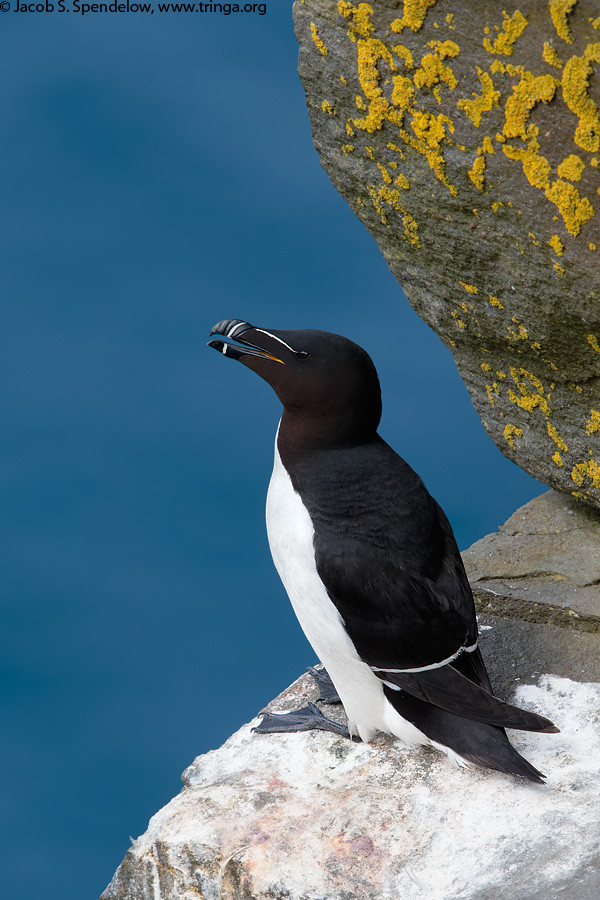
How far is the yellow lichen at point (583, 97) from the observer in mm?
2754

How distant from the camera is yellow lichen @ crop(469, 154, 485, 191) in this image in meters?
3.09

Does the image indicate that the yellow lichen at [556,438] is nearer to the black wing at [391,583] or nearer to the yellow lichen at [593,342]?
the yellow lichen at [593,342]

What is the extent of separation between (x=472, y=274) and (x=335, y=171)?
0.58 meters

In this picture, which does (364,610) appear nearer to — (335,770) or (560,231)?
(335,770)

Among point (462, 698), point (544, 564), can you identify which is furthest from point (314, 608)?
point (544, 564)

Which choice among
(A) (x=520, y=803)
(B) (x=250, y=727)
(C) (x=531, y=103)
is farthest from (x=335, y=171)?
(A) (x=520, y=803)

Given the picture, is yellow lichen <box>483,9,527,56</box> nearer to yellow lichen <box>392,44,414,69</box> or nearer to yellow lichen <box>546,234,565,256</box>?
yellow lichen <box>392,44,414,69</box>

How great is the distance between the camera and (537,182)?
3.03 metres

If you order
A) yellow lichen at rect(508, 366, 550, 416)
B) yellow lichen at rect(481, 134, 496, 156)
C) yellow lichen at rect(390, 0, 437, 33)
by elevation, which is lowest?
yellow lichen at rect(508, 366, 550, 416)

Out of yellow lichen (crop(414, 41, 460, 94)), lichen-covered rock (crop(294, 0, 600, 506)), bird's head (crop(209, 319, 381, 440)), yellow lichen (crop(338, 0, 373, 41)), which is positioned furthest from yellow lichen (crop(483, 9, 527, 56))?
bird's head (crop(209, 319, 381, 440))

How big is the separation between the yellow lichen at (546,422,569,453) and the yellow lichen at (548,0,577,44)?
144 centimetres

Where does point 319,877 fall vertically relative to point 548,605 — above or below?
below

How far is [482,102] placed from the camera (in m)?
3.00

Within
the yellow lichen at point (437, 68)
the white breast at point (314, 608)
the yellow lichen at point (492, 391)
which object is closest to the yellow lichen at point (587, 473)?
the yellow lichen at point (492, 391)
